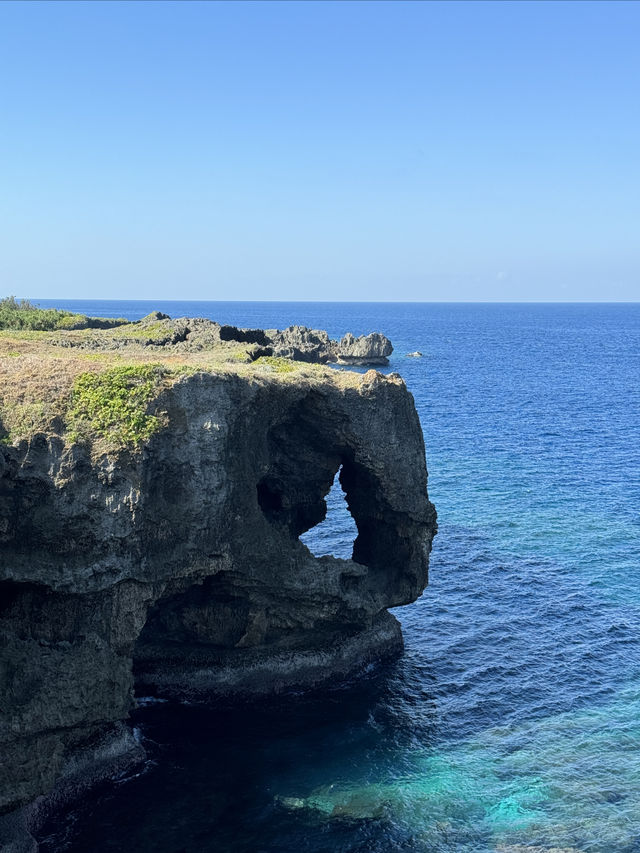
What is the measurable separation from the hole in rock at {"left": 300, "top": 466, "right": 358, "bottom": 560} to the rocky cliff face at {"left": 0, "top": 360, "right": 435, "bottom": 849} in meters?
10.3

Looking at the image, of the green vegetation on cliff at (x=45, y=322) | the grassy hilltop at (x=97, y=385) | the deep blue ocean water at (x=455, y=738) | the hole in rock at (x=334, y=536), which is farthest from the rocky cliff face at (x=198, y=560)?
the green vegetation on cliff at (x=45, y=322)

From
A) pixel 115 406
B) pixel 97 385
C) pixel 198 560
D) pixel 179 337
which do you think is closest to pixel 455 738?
pixel 198 560

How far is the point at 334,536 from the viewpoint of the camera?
62.8 m

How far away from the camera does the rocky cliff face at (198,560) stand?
107 ft

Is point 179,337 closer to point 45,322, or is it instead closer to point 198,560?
point 45,322

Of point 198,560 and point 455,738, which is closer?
point 198,560

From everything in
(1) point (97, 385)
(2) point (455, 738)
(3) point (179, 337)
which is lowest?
(2) point (455, 738)

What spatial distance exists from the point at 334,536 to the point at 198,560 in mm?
27017

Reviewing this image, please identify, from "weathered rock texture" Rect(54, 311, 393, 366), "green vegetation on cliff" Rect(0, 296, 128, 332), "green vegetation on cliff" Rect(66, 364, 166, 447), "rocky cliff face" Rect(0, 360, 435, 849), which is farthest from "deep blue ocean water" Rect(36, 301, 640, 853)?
"green vegetation on cliff" Rect(0, 296, 128, 332)

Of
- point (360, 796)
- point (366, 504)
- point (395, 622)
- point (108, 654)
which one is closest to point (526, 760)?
point (360, 796)

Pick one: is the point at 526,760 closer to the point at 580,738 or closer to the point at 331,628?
the point at 580,738

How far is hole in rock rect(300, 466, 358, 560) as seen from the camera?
2329 inches

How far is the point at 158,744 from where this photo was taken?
3766cm

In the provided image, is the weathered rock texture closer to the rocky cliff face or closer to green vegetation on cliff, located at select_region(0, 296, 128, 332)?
green vegetation on cliff, located at select_region(0, 296, 128, 332)
